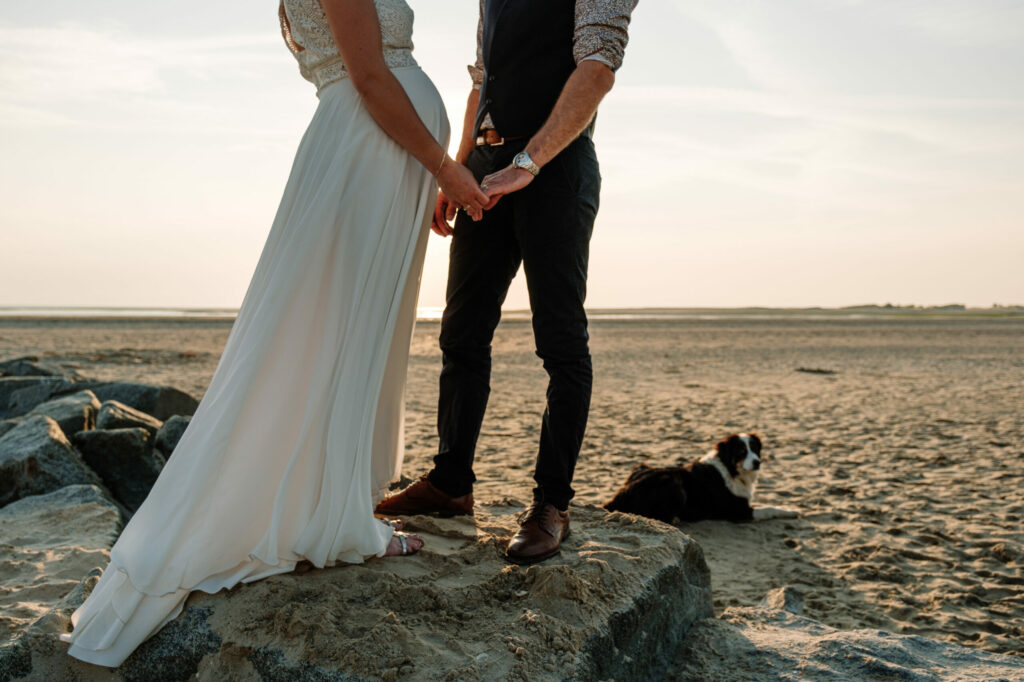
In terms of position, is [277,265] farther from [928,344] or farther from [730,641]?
[928,344]

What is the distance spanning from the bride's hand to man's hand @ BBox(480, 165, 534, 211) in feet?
0.10

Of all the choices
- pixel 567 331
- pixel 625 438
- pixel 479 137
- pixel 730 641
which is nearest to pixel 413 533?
pixel 567 331

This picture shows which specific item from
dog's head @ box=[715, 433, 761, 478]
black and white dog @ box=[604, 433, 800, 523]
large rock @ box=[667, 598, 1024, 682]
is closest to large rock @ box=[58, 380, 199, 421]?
black and white dog @ box=[604, 433, 800, 523]

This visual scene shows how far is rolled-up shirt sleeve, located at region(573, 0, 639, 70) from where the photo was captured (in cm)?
269

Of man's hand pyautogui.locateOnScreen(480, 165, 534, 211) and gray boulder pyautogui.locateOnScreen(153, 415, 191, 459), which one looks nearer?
man's hand pyautogui.locateOnScreen(480, 165, 534, 211)

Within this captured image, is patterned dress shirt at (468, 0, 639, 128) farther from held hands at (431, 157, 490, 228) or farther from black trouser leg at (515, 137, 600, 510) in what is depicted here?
held hands at (431, 157, 490, 228)

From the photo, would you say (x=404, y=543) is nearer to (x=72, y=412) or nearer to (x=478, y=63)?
(x=478, y=63)

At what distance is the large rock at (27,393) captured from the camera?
769cm

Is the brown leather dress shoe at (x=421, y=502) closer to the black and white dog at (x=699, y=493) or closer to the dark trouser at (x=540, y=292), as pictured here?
the dark trouser at (x=540, y=292)

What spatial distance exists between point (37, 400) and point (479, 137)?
675 centimetres

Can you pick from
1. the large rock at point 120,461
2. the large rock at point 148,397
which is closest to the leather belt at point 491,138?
the large rock at point 120,461

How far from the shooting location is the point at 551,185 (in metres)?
2.80

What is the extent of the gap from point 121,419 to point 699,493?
14.9ft

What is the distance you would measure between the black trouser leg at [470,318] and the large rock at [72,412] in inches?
161
